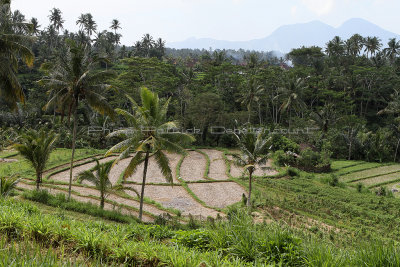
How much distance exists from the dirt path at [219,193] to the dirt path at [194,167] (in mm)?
1902

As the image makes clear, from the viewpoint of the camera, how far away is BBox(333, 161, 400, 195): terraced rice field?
24.9 metres

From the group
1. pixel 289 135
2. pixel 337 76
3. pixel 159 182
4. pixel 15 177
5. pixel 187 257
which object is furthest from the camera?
pixel 337 76

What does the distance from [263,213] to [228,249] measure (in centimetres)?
1187

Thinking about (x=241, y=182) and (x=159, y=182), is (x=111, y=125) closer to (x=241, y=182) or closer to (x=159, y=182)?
(x=159, y=182)

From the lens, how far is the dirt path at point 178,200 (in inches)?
620

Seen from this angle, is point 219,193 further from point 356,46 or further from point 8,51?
point 356,46

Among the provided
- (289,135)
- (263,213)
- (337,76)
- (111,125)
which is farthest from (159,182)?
(337,76)

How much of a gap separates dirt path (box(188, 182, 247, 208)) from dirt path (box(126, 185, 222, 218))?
824 mm

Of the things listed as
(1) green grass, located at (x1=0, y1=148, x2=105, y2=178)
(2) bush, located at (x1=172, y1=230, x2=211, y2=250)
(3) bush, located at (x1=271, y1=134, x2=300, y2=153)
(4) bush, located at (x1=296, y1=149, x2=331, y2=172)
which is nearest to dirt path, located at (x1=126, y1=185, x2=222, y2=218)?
(1) green grass, located at (x1=0, y1=148, x2=105, y2=178)

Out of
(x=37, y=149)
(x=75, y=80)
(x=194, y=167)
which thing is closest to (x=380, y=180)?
(x=194, y=167)

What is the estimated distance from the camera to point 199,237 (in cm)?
478

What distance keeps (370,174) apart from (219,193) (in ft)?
55.5

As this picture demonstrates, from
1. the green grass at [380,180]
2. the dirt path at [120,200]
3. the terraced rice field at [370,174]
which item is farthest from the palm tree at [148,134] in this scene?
the green grass at [380,180]

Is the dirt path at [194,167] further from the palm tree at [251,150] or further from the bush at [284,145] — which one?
the bush at [284,145]
